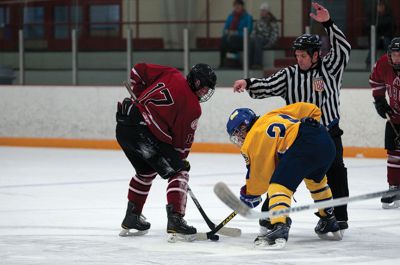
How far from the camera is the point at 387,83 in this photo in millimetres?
7020

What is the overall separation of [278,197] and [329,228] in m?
0.57

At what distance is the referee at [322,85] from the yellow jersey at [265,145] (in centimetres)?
51

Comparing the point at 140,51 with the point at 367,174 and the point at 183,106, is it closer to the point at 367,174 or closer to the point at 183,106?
the point at 367,174

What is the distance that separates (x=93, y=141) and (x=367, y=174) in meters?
3.52

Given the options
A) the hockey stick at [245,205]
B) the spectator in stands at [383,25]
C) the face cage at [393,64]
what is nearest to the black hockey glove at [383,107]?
the face cage at [393,64]

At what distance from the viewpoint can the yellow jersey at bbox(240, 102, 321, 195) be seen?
4887mm

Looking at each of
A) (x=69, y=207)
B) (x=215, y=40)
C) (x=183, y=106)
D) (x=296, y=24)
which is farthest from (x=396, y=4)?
(x=183, y=106)

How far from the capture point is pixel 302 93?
555 cm

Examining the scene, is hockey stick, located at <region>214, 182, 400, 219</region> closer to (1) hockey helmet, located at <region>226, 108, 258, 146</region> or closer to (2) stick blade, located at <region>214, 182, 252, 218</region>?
(2) stick blade, located at <region>214, 182, 252, 218</region>

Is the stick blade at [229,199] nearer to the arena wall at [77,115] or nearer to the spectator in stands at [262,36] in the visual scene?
the arena wall at [77,115]

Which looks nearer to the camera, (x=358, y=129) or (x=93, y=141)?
(x=358, y=129)

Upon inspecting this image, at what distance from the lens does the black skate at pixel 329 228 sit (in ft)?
17.5

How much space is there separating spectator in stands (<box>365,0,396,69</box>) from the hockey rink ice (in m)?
1.17

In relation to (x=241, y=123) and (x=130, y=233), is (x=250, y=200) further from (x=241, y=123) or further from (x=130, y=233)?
(x=130, y=233)
